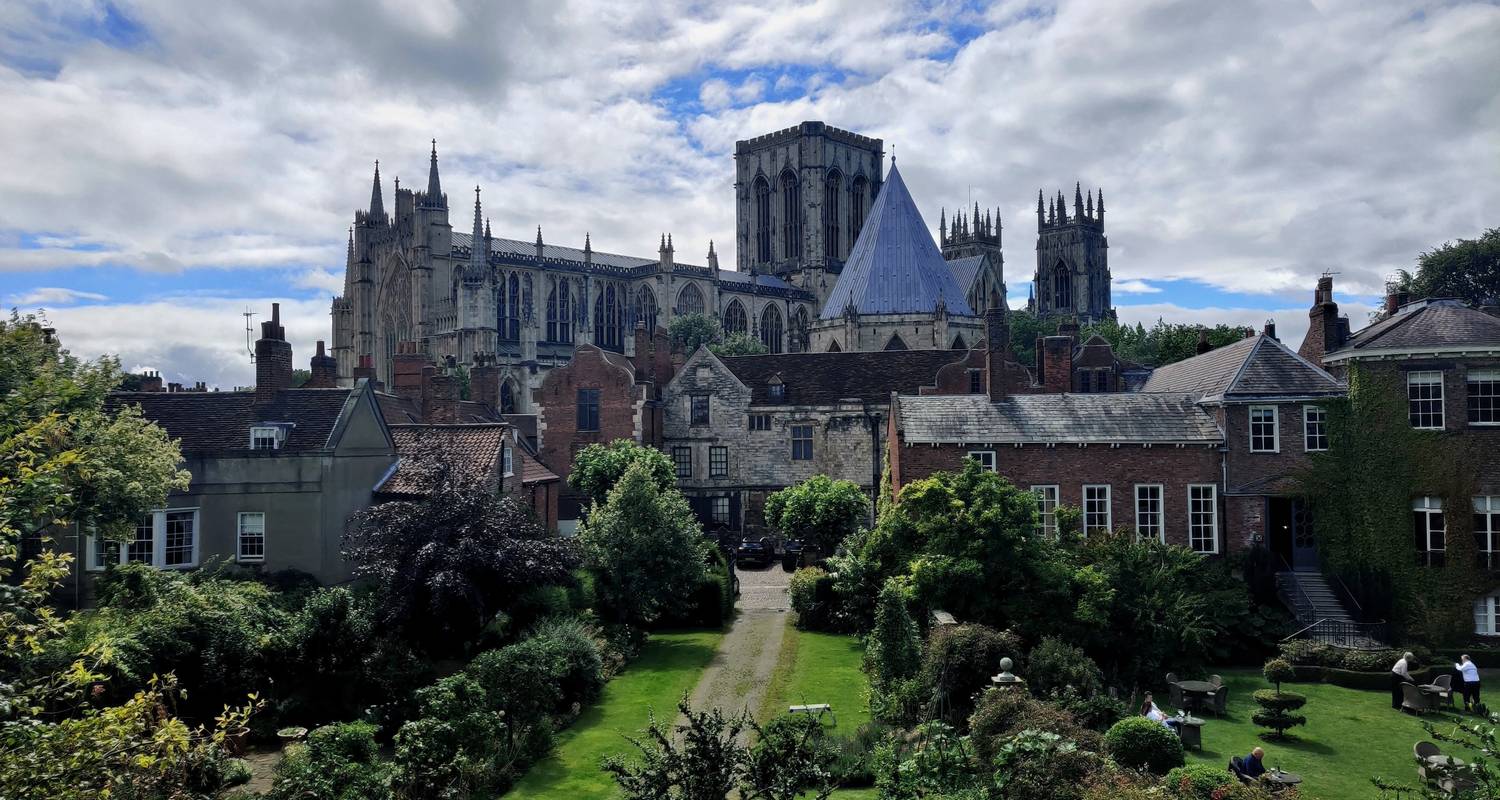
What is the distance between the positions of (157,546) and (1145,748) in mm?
26356

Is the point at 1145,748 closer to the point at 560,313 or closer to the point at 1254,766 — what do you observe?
the point at 1254,766

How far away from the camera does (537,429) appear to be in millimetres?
56562

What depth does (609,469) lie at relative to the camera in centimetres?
4616

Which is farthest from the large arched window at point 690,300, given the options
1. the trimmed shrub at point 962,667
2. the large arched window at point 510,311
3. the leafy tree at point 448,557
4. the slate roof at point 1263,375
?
the trimmed shrub at point 962,667

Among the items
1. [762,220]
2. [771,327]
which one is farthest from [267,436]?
[762,220]

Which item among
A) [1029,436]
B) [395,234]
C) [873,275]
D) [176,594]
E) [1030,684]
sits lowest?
[1030,684]

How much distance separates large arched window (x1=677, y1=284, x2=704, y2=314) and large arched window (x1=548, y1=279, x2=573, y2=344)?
1143 cm

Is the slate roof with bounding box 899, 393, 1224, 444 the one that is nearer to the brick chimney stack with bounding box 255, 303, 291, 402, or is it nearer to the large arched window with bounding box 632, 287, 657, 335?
the brick chimney stack with bounding box 255, 303, 291, 402

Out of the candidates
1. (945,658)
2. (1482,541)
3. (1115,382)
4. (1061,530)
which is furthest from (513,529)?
(1115,382)

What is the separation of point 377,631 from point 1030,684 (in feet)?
49.9

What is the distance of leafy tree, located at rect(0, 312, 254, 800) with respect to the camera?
1096 cm

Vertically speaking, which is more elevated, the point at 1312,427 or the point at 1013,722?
the point at 1312,427

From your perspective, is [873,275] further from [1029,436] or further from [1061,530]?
[1061,530]

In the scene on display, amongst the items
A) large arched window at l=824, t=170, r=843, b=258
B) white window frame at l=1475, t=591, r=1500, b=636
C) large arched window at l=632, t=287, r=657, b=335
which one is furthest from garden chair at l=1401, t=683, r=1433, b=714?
large arched window at l=824, t=170, r=843, b=258
